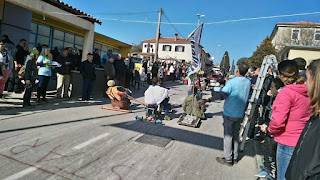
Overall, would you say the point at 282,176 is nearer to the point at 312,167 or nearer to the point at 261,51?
the point at 312,167

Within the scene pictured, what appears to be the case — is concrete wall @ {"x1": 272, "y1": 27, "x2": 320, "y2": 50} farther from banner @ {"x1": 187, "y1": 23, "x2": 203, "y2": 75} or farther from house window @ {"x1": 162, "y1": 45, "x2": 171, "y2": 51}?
banner @ {"x1": 187, "y1": 23, "x2": 203, "y2": 75}

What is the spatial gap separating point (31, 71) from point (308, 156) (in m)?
7.89

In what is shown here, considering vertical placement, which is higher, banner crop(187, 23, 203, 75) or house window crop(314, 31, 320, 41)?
house window crop(314, 31, 320, 41)

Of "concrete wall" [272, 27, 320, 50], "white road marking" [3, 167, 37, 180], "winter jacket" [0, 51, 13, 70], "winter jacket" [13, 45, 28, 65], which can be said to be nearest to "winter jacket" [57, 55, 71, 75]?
"winter jacket" [13, 45, 28, 65]

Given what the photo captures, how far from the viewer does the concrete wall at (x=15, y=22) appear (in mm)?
9867

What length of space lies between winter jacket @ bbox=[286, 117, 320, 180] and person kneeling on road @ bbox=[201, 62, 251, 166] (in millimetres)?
2539

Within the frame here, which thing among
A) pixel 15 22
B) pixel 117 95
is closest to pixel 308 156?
pixel 117 95

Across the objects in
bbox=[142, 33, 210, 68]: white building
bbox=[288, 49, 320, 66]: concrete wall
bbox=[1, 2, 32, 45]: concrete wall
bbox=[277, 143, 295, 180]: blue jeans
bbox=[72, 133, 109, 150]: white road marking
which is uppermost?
bbox=[142, 33, 210, 68]: white building

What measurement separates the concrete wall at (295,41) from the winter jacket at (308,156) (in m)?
39.9

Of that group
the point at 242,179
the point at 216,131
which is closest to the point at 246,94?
the point at 242,179

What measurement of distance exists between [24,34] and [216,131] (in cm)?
1013

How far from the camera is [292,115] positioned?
8.48 feet

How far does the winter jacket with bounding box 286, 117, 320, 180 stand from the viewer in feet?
4.92

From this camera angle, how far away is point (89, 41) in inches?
489
